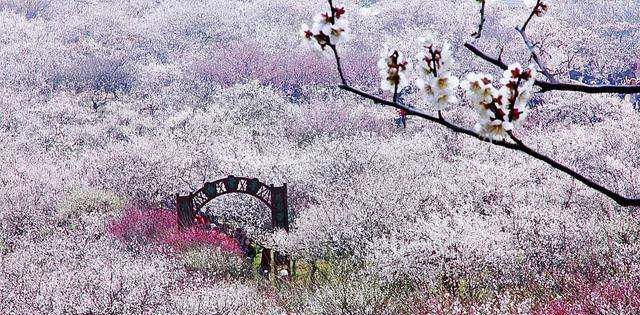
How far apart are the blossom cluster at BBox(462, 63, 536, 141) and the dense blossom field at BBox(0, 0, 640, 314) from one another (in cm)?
1

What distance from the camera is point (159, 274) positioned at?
53.5 feet

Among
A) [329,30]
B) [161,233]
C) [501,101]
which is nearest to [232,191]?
[161,233]

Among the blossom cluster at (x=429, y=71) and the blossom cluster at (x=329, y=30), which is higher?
the blossom cluster at (x=329, y=30)

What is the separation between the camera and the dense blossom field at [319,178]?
13609 millimetres

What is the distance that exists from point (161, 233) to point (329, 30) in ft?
59.0

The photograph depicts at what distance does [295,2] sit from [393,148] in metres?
43.7

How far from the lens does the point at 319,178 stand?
1008 inches

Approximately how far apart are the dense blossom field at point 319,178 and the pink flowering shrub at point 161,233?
86 mm

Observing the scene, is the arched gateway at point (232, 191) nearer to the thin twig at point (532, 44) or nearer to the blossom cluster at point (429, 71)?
the thin twig at point (532, 44)

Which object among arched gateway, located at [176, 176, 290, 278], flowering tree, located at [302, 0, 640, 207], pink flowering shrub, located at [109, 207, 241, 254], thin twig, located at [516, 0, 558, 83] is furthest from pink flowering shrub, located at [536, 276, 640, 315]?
pink flowering shrub, located at [109, 207, 241, 254]

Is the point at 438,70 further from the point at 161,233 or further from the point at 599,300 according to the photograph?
the point at 161,233

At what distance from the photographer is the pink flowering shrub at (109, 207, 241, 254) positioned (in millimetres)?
19266

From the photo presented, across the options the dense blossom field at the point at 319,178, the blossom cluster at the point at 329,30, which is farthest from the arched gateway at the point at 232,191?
the blossom cluster at the point at 329,30

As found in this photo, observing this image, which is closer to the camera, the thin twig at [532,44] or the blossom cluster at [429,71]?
the blossom cluster at [429,71]
